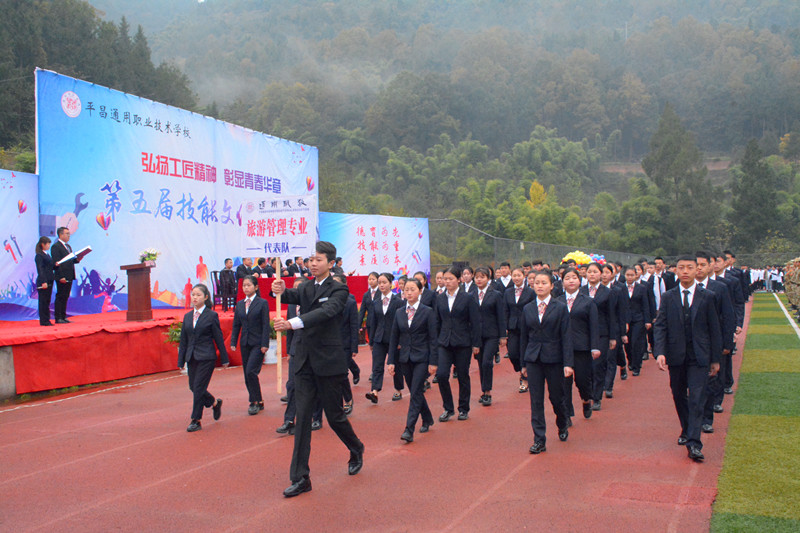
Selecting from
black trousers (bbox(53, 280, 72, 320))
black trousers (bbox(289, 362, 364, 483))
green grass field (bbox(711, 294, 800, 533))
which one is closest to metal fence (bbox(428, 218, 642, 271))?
green grass field (bbox(711, 294, 800, 533))

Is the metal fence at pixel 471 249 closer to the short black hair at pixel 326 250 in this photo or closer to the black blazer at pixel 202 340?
the black blazer at pixel 202 340

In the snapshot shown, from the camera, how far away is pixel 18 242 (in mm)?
13203

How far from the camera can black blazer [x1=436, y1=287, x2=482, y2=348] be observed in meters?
7.61

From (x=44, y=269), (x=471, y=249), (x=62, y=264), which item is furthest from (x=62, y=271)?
(x=471, y=249)

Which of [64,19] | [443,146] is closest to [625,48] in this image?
[443,146]

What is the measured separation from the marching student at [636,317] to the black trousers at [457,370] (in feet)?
12.2

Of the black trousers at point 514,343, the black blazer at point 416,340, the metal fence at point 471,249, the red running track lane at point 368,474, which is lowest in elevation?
the red running track lane at point 368,474

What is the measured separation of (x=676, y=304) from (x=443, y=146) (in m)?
70.1

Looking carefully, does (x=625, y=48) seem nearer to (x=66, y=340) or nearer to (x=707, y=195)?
(x=707, y=195)

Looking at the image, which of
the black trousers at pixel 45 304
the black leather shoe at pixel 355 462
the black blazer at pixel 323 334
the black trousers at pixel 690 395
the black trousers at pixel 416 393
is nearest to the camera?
the black blazer at pixel 323 334

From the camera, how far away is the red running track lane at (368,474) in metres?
4.70

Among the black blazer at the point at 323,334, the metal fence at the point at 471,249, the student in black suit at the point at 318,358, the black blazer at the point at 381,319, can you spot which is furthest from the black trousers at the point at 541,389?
the metal fence at the point at 471,249

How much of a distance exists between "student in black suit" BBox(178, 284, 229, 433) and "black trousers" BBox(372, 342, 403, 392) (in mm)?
1812

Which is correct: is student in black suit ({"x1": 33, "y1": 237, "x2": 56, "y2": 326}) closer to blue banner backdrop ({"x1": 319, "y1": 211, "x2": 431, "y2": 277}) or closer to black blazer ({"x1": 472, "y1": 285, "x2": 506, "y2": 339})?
black blazer ({"x1": 472, "y1": 285, "x2": 506, "y2": 339})
